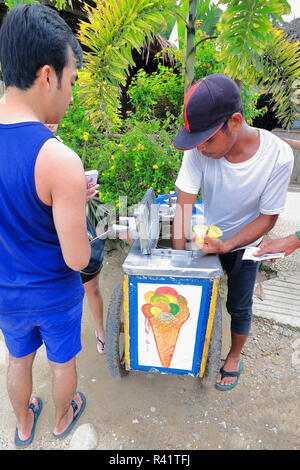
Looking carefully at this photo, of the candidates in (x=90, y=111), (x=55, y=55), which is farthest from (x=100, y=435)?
(x=90, y=111)

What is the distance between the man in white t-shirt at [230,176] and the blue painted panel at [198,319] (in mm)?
216

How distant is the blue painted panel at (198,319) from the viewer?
1.32m

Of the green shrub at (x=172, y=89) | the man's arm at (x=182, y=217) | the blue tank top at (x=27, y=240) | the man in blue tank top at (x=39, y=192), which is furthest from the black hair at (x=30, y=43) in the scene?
the green shrub at (x=172, y=89)

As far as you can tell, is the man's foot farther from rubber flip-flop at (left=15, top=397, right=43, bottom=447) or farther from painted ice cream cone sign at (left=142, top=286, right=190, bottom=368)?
painted ice cream cone sign at (left=142, top=286, right=190, bottom=368)

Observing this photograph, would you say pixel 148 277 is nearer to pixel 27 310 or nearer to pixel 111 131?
pixel 27 310

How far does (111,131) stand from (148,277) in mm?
2702

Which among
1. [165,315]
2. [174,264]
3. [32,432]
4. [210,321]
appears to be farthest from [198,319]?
[32,432]

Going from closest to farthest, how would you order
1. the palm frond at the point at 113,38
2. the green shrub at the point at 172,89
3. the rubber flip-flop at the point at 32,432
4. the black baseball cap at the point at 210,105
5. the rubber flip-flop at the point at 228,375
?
the black baseball cap at the point at 210,105, the rubber flip-flop at the point at 32,432, the rubber flip-flop at the point at 228,375, the palm frond at the point at 113,38, the green shrub at the point at 172,89

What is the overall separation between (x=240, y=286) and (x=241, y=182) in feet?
2.02

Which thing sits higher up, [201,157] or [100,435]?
[201,157]

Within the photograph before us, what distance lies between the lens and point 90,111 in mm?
3018

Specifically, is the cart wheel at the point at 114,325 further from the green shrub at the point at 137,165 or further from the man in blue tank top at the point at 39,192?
the green shrub at the point at 137,165

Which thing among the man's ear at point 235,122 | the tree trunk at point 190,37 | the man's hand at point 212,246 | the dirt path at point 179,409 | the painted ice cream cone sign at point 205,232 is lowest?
the dirt path at point 179,409

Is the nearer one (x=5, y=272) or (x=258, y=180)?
(x=5, y=272)
